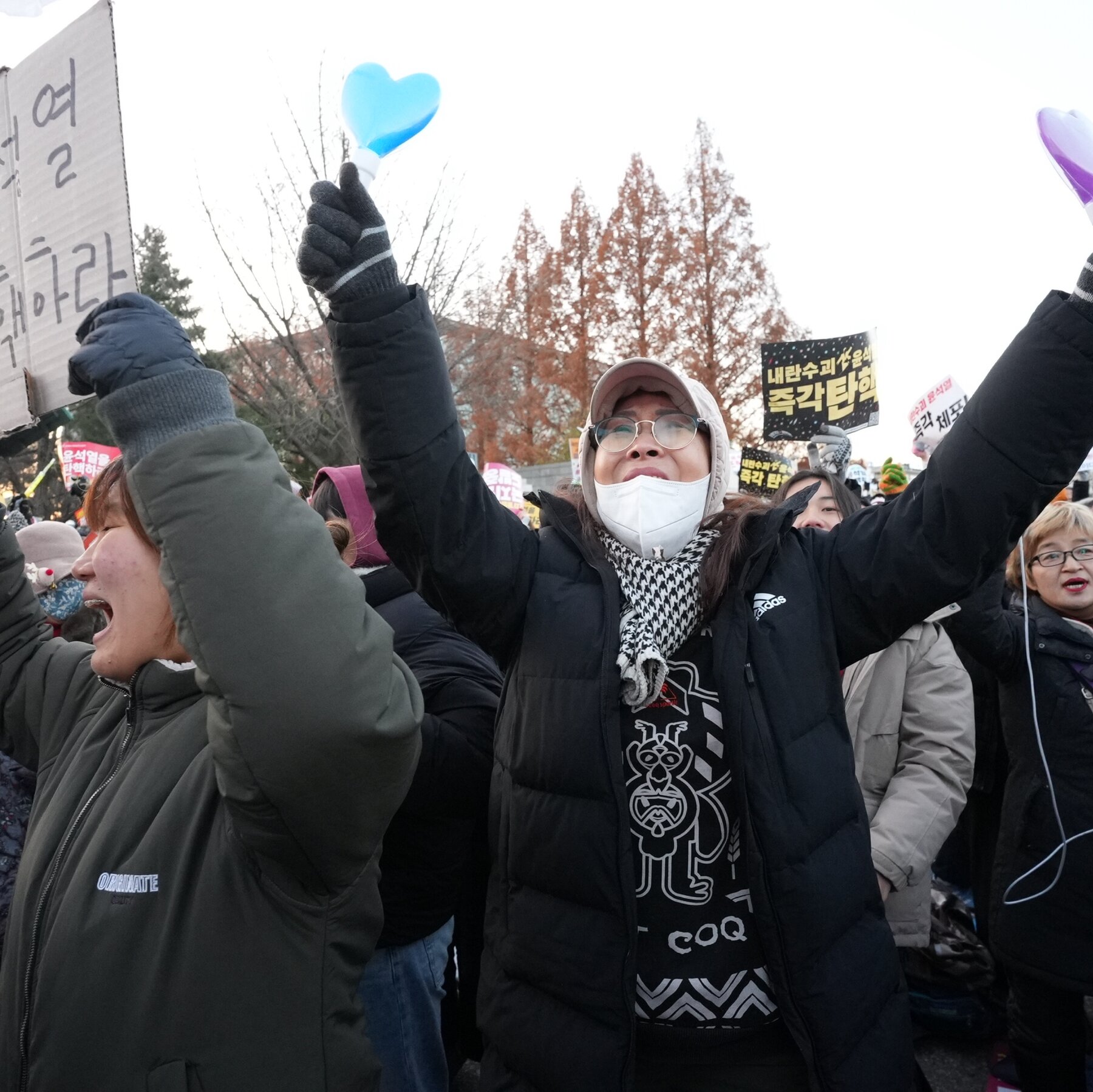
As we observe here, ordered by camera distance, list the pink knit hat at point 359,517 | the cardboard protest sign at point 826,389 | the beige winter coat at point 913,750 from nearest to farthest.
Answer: the pink knit hat at point 359,517, the beige winter coat at point 913,750, the cardboard protest sign at point 826,389

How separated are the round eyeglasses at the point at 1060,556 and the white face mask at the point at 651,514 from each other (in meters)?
1.73

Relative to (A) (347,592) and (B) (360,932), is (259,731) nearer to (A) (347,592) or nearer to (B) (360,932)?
(A) (347,592)

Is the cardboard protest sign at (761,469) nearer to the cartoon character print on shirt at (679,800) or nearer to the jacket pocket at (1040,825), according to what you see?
the jacket pocket at (1040,825)

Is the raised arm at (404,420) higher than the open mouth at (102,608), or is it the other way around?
the raised arm at (404,420)

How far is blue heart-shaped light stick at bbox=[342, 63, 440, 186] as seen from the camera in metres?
1.38

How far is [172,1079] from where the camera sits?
44.3 inches

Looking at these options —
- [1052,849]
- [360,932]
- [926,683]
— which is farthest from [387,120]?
[1052,849]

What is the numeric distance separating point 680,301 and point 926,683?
21923 mm

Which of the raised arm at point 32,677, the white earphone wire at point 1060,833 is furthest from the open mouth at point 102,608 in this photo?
the white earphone wire at point 1060,833

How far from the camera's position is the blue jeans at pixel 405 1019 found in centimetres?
200

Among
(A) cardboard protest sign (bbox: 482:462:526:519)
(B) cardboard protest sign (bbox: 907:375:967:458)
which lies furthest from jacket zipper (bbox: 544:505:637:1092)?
(A) cardboard protest sign (bbox: 482:462:526:519)

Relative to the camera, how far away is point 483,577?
5.41 feet

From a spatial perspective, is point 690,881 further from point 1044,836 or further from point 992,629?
point 1044,836

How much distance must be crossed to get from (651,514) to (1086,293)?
86 centimetres
